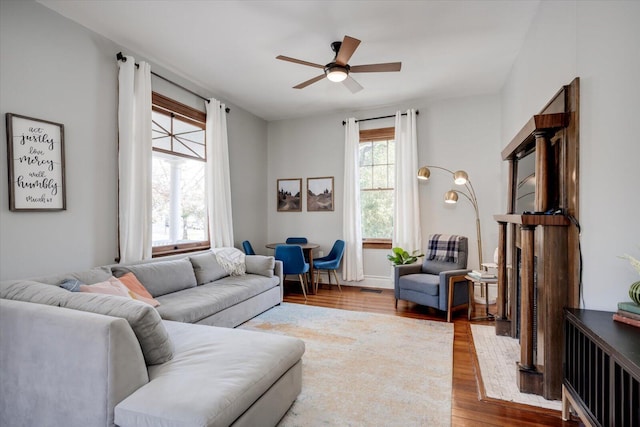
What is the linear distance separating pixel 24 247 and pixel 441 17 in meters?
4.17

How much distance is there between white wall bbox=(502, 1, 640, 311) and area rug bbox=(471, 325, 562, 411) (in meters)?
0.79

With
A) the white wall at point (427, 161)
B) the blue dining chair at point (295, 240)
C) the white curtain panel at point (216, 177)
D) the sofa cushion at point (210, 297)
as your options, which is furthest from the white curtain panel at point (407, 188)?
the white curtain panel at point (216, 177)

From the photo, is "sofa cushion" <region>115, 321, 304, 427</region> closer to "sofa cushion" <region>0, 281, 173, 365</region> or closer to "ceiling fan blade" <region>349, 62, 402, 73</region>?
"sofa cushion" <region>0, 281, 173, 365</region>

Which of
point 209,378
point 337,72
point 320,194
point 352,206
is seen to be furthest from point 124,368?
point 320,194

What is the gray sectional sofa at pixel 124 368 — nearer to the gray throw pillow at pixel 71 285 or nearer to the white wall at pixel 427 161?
the gray throw pillow at pixel 71 285

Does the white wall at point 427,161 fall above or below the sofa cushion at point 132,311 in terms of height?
above

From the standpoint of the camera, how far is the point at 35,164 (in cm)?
265

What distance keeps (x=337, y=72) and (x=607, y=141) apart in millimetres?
2309

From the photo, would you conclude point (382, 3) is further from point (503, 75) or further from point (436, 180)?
point (436, 180)

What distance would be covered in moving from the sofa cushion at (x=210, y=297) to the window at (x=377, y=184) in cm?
212

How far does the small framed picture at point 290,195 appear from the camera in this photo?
6039 mm

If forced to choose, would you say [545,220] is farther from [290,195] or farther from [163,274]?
[290,195]

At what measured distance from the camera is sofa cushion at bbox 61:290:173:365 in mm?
1587

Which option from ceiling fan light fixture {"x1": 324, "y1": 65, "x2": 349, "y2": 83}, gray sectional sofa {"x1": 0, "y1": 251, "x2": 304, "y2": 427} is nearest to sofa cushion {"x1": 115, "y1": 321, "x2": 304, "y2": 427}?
gray sectional sofa {"x1": 0, "y1": 251, "x2": 304, "y2": 427}
